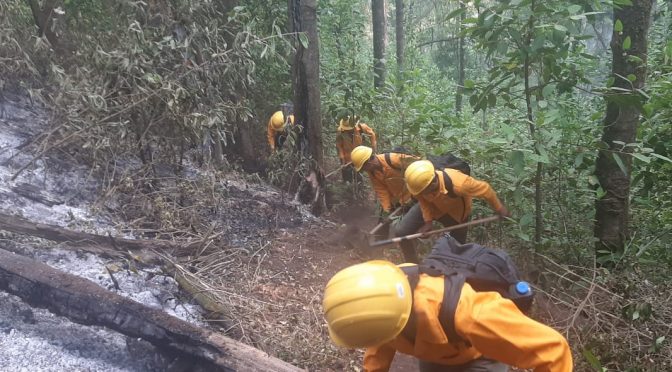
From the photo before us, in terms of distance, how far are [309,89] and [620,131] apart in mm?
3865

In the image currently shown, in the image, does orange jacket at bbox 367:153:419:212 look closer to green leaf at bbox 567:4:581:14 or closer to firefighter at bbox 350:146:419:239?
firefighter at bbox 350:146:419:239

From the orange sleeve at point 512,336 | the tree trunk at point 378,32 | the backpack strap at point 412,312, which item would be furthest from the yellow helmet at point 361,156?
the tree trunk at point 378,32

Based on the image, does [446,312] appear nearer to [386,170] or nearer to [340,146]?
[386,170]

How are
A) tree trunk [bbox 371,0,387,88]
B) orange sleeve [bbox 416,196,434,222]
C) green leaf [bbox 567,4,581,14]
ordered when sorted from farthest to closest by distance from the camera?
tree trunk [bbox 371,0,387,88] < orange sleeve [bbox 416,196,434,222] < green leaf [bbox 567,4,581,14]

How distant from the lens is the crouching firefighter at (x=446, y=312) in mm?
2074

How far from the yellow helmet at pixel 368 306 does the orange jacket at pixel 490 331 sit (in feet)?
0.37

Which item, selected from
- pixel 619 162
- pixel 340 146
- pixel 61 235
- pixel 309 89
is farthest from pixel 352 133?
pixel 61 235

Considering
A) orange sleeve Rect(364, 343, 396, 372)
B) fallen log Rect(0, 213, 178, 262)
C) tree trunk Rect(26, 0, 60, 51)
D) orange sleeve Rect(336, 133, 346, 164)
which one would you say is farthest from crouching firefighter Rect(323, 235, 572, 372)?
orange sleeve Rect(336, 133, 346, 164)

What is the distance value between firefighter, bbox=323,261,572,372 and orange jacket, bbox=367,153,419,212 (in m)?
3.43

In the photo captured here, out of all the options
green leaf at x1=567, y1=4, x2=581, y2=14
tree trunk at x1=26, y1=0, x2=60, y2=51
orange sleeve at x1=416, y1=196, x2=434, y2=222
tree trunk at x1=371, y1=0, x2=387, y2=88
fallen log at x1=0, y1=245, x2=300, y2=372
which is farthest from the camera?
tree trunk at x1=371, y1=0, x2=387, y2=88

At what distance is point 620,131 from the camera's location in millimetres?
4105

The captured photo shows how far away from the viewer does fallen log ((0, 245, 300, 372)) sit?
321 cm

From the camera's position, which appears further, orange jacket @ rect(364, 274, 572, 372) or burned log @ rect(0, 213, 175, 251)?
burned log @ rect(0, 213, 175, 251)

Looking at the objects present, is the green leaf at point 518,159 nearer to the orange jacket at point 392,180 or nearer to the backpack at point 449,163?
the backpack at point 449,163
